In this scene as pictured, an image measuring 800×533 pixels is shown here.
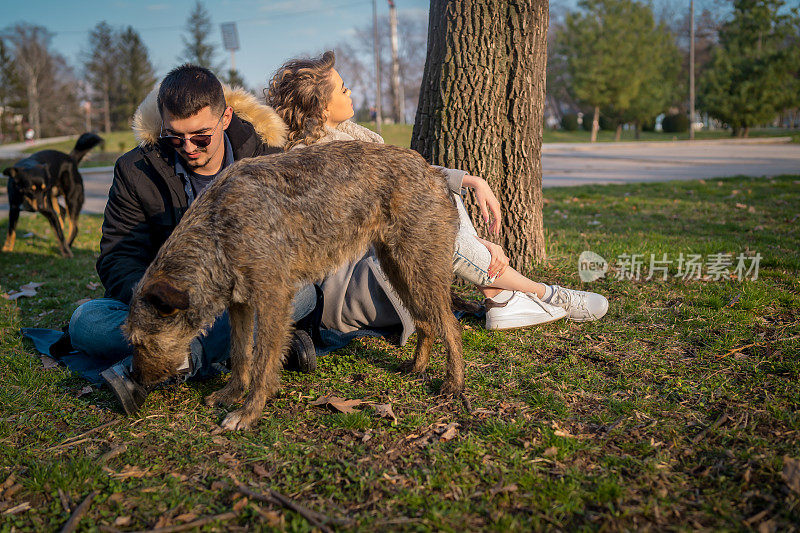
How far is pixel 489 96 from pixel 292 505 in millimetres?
3999

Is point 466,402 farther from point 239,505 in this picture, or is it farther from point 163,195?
point 163,195

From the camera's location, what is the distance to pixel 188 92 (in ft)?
11.2

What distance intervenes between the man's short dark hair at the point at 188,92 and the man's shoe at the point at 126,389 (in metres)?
1.64

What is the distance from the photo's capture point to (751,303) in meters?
4.66

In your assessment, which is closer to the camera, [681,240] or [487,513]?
[487,513]

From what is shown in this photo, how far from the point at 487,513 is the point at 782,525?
1179 mm

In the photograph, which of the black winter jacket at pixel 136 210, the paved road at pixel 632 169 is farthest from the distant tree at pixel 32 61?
the black winter jacket at pixel 136 210

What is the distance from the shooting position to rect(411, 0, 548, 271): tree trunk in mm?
4957

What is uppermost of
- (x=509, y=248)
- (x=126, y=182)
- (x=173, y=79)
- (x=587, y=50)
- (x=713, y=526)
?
(x=587, y=50)

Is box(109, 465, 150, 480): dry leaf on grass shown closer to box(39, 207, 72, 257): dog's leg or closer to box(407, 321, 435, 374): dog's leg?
box(407, 321, 435, 374): dog's leg

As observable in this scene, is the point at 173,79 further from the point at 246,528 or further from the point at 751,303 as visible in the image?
the point at 751,303

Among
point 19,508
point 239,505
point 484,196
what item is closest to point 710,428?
point 484,196

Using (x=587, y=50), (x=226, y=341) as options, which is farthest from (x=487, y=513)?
(x=587, y=50)

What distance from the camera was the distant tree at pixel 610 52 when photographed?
3978 cm
